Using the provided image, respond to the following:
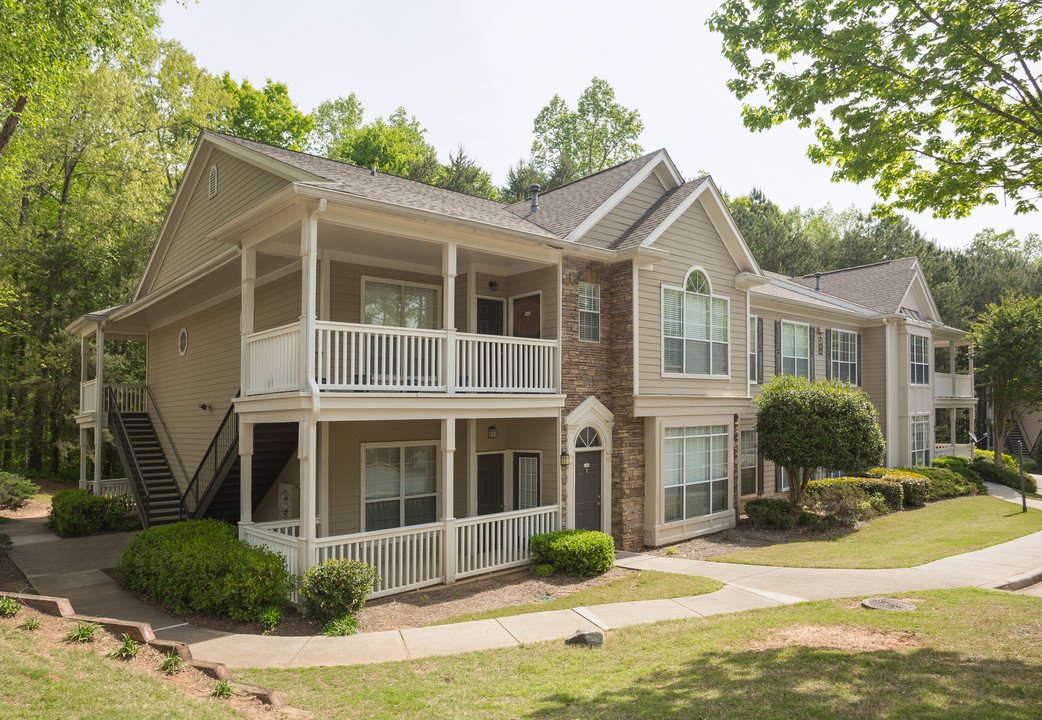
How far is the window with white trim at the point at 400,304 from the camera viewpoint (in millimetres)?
13751

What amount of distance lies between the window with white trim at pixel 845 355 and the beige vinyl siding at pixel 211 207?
61.7 feet

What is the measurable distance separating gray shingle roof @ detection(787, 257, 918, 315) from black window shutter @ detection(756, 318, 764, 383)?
783 centimetres

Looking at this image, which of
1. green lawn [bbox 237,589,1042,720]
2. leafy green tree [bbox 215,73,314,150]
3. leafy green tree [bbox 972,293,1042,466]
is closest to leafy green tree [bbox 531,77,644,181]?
leafy green tree [bbox 215,73,314,150]

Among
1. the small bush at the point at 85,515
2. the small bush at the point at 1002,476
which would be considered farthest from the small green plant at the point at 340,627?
the small bush at the point at 1002,476

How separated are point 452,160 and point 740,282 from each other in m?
23.4

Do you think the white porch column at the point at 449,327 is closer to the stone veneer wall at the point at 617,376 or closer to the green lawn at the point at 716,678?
the stone veneer wall at the point at 617,376

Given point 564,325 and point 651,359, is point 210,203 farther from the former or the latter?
point 651,359

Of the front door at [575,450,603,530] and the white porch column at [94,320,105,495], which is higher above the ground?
the white porch column at [94,320,105,495]

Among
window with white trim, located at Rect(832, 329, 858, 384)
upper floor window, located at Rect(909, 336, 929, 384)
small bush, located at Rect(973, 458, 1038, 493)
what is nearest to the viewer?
window with white trim, located at Rect(832, 329, 858, 384)

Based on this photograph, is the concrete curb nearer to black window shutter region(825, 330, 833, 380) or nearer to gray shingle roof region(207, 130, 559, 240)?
gray shingle roof region(207, 130, 559, 240)

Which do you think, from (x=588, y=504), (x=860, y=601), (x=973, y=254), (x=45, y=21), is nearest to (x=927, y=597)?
(x=860, y=601)

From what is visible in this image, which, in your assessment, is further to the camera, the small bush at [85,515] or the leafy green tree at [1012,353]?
the leafy green tree at [1012,353]

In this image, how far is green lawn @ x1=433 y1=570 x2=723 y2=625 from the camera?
1005 centimetres

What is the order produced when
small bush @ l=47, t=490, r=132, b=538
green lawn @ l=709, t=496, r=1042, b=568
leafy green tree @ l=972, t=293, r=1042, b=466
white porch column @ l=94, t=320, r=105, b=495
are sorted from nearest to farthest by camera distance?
1. green lawn @ l=709, t=496, r=1042, b=568
2. small bush @ l=47, t=490, r=132, b=538
3. white porch column @ l=94, t=320, r=105, b=495
4. leafy green tree @ l=972, t=293, r=1042, b=466
